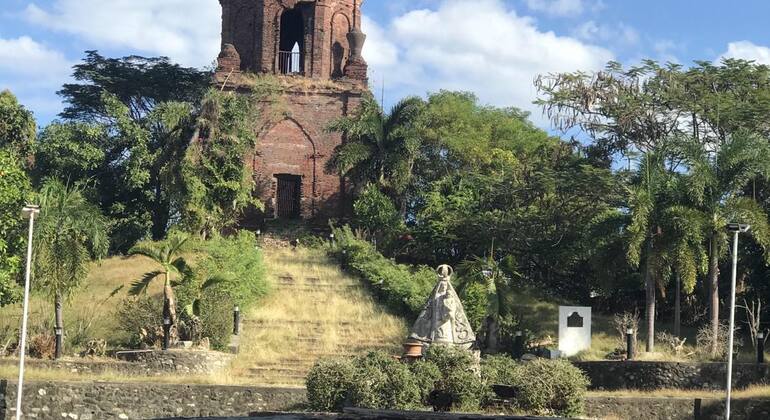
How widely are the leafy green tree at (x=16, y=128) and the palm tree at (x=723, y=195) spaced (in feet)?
83.6

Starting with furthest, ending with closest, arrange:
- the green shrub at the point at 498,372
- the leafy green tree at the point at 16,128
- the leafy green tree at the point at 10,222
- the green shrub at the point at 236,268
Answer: the leafy green tree at the point at 16,128
the green shrub at the point at 236,268
the leafy green tree at the point at 10,222
the green shrub at the point at 498,372

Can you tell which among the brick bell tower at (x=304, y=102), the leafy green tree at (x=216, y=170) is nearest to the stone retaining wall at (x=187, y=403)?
the leafy green tree at (x=216, y=170)

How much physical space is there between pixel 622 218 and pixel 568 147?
11.6 meters

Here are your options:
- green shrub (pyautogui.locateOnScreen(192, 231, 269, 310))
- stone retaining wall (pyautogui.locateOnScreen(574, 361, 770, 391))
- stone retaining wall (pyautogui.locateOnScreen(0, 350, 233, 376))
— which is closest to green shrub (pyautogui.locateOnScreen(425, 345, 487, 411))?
stone retaining wall (pyautogui.locateOnScreen(574, 361, 770, 391))

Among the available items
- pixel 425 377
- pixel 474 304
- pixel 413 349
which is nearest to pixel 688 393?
pixel 413 349

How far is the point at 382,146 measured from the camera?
151ft

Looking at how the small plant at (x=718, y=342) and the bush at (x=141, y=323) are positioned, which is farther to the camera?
the bush at (x=141, y=323)

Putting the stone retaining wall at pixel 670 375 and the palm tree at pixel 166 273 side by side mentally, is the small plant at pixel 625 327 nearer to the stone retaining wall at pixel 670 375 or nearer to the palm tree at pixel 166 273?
the stone retaining wall at pixel 670 375

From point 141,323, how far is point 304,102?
59.4 feet

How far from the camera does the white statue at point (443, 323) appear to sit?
90.1 feet

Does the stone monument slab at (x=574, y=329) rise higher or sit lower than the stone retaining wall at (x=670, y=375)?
higher

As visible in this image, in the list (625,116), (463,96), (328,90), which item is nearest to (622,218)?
(625,116)

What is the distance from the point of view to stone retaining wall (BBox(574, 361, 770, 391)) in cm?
2931

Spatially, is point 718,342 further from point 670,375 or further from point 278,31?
point 278,31
